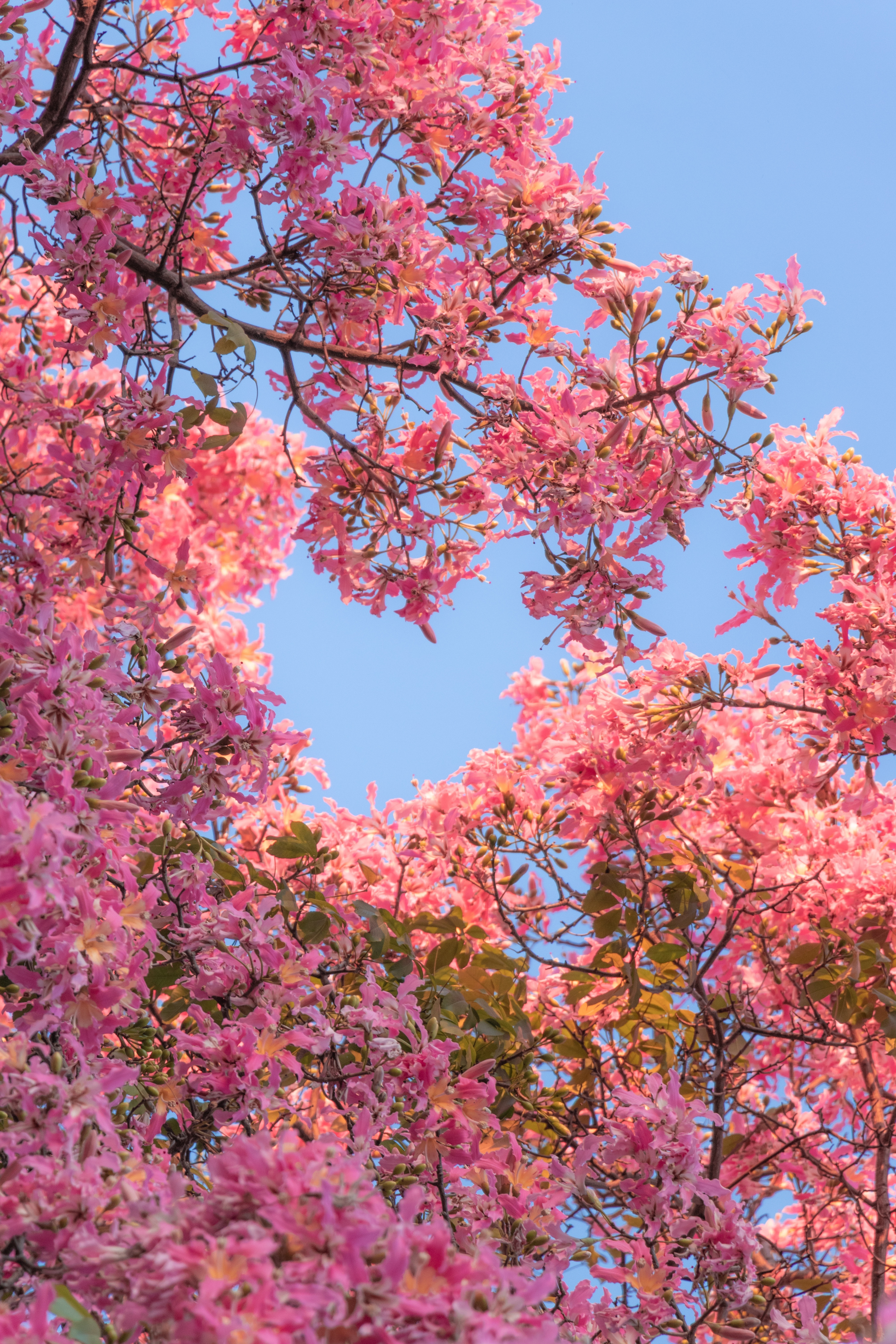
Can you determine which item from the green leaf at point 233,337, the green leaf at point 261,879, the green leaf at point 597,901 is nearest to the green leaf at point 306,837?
the green leaf at point 261,879

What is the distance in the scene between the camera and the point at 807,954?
3.31m

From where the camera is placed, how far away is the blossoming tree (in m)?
1.50

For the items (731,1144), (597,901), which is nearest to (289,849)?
(597,901)

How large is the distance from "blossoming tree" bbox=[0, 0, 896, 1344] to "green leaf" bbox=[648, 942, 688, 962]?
0.16 ft

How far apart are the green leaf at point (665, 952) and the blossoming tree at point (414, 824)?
5 centimetres

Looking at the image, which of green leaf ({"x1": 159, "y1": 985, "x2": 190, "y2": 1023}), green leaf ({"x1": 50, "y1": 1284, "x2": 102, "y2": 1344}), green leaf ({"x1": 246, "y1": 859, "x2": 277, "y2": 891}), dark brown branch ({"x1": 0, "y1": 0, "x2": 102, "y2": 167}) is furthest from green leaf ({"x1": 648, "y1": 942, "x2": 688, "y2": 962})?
dark brown branch ({"x1": 0, "y1": 0, "x2": 102, "y2": 167})

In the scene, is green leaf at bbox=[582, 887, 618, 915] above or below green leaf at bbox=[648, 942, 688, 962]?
above

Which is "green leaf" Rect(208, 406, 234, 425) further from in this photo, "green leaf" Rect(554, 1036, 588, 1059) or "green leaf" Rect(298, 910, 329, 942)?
"green leaf" Rect(554, 1036, 588, 1059)

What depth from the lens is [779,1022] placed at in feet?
13.6

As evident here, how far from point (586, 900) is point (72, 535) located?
1.89 metres

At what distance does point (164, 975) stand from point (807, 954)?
1842mm

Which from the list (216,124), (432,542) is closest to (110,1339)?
(432,542)

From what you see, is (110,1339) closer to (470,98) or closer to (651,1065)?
(470,98)

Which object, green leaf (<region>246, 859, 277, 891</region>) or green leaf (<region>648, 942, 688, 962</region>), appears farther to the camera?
green leaf (<region>648, 942, 688, 962</region>)
